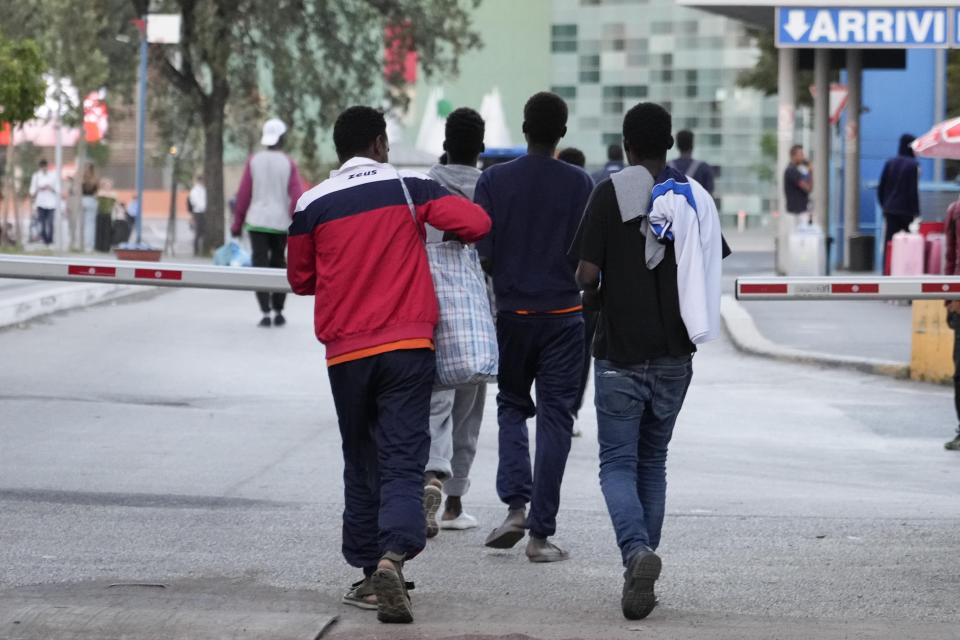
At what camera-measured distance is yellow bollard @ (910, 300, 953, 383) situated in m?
14.4

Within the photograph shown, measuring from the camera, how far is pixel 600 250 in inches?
249

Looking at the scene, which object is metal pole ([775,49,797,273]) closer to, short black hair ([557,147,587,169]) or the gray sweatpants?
→ short black hair ([557,147,587,169])

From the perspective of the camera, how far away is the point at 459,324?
6.37 m

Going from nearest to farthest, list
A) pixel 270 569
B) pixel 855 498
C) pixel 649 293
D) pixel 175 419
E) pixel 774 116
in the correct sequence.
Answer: pixel 649 293 < pixel 270 569 < pixel 855 498 < pixel 175 419 < pixel 774 116

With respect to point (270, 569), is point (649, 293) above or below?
above

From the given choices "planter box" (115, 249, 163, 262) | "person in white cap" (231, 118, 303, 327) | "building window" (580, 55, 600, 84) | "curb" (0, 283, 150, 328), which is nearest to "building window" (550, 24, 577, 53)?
"building window" (580, 55, 600, 84)

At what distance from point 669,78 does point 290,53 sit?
67.8 m

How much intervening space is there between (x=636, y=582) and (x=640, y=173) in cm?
137

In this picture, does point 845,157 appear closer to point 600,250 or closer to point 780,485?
point 780,485

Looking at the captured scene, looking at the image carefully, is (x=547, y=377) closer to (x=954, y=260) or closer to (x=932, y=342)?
(x=954, y=260)

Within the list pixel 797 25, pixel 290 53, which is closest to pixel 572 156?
pixel 797 25

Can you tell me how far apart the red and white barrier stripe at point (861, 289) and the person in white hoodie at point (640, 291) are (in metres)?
2.10

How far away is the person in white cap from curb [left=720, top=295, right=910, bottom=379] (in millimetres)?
4039

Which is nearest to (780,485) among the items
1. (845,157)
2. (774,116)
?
(845,157)
